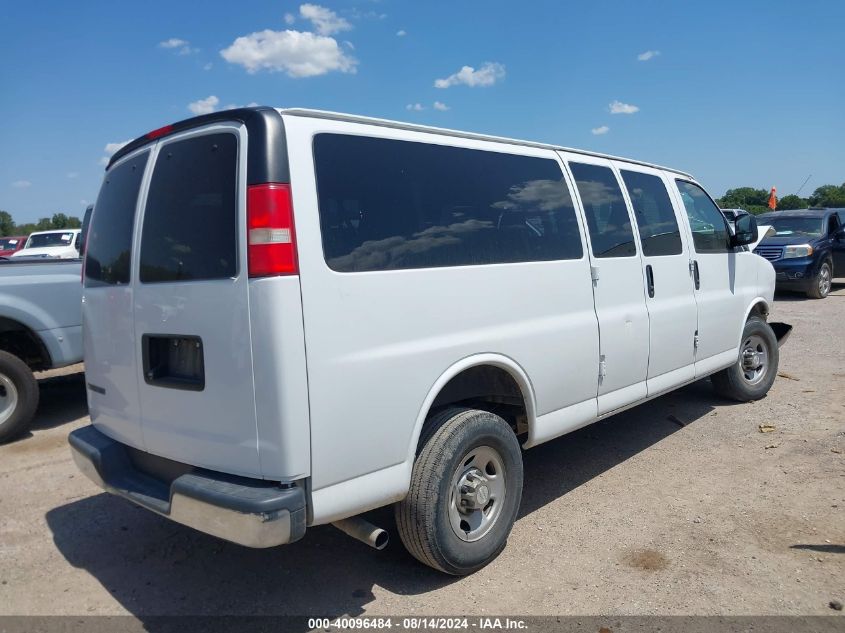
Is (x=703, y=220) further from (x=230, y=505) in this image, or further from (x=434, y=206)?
(x=230, y=505)

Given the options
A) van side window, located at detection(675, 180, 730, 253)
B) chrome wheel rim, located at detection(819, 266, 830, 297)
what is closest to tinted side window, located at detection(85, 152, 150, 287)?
van side window, located at detection(675, 180, 730, 253)

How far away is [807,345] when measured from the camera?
9164 mm

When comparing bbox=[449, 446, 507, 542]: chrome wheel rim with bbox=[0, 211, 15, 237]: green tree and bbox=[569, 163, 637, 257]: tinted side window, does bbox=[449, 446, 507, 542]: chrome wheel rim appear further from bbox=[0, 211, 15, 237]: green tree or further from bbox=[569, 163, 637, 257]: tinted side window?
bbox=[0, 211, 15, 237]: green tree

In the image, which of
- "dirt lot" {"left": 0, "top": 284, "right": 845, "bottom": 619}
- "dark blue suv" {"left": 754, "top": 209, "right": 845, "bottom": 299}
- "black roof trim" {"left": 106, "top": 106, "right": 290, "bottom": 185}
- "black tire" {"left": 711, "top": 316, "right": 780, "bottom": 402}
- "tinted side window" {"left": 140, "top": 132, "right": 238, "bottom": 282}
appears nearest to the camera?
"black roof trim" {"left": 106, "top": 106, "right": 290, "bottom": 185}

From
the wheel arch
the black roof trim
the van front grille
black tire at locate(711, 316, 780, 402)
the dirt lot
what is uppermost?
the black roof trim

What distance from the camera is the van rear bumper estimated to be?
2.61 m

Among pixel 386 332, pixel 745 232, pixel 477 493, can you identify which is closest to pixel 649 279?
pixel 745 232

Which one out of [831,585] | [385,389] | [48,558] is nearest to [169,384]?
[385,389]

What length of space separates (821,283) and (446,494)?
13.7 meters

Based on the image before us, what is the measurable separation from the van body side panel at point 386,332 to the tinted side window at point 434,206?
60mm

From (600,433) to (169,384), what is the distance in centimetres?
Answer: 397

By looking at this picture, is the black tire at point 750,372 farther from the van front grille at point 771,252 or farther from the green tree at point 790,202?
the green tree at point 790,202

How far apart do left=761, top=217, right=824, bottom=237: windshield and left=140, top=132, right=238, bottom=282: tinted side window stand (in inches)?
583

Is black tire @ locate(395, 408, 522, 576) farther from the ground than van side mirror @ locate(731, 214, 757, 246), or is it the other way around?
van side mirror @ locate(731, 214, 757, 246)
